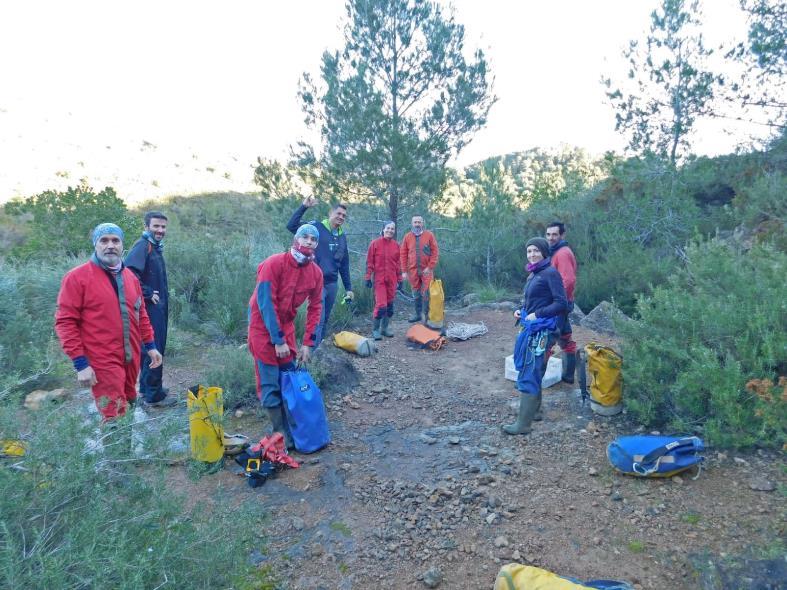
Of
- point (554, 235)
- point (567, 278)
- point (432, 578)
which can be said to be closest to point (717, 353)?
point (567, 278)

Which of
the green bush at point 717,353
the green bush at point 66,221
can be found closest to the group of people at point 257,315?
the green bush at point 717,353

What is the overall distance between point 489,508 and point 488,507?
13 millimetres

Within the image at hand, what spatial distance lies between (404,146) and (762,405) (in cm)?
729

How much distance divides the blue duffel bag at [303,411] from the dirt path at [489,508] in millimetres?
128

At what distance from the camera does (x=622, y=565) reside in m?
2.62

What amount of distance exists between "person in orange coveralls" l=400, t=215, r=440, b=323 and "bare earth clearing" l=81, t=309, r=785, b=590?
354 centimetres

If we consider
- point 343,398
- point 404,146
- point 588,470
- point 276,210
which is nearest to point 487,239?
point 404,146

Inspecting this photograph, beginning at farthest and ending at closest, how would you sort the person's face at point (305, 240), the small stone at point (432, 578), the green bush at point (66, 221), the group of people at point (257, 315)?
the green bush at point (66, 221)
the person's face at point (305, 240)
the group of people at point (257, 315)
the small stone at point (432, 578)

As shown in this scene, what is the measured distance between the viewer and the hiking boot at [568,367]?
208 inches

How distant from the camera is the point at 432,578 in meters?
2.59

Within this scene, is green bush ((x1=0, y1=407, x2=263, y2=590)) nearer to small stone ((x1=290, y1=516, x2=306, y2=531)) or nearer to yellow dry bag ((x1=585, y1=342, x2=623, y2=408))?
small stone ((x1=290, y1=516, x2=306, y2=531))

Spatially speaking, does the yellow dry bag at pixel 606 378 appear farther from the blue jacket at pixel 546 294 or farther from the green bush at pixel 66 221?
the green bush at pixel 66 221

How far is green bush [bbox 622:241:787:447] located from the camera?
11.2 ft

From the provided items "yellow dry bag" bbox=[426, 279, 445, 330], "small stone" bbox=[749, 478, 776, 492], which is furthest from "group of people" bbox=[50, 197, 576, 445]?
"yellow dry bag" bbox=[426, 279, 445, 330]
